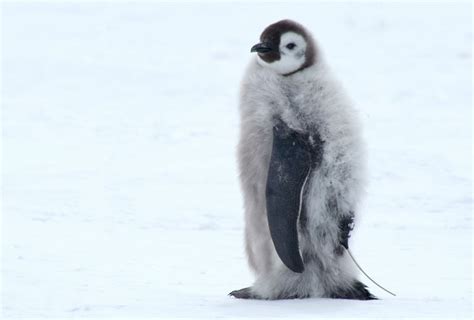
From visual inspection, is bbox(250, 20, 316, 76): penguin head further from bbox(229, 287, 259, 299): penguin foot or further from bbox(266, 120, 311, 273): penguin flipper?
bbox(229, 287, 259, 299): penguin foot

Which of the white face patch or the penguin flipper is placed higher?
the white face patch

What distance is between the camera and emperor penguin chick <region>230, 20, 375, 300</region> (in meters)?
3.84

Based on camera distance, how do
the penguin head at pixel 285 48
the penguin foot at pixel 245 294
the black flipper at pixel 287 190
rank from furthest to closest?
the penguin foot at pixel 245 294, the penguin head at pixel 285 48, the black flipper at pixel 287 190

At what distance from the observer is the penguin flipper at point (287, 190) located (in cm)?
380

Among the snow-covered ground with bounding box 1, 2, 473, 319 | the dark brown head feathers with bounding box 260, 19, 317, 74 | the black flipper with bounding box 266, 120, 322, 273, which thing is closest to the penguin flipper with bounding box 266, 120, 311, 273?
the black flipper with bounding box 266, 120, 322, 273

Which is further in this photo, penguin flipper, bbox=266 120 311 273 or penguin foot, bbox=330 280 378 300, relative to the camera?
penguin foot, bbox=330 280 378 300

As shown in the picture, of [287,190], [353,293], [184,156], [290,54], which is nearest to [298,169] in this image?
[287,190]

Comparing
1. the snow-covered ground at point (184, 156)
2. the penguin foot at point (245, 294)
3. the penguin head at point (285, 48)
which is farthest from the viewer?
the snow-covered ground at point (184, 156)

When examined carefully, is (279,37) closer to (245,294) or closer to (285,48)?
(285,48)

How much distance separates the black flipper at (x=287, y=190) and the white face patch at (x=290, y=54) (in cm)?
32

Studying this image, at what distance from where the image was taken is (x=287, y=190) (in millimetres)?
3805

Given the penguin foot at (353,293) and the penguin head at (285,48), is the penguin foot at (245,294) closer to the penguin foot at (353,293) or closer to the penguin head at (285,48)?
the penguin foot at (353,293)

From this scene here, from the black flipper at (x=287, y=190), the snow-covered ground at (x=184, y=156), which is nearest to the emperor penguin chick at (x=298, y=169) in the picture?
the black flipper at (x=287, y=190)

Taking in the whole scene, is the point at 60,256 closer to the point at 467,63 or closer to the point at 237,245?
the point at 237,245
